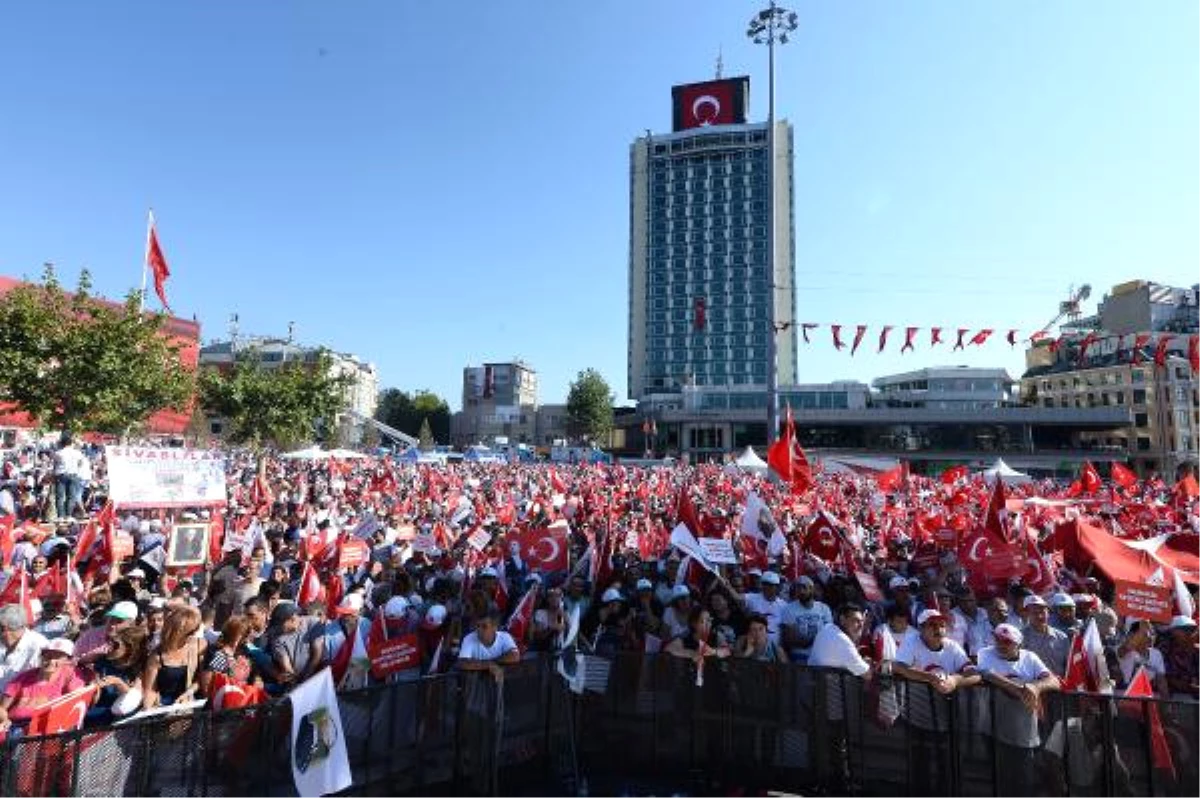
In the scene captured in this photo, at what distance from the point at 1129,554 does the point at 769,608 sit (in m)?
5.47

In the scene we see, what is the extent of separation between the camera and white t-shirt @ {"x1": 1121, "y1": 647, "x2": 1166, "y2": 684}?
22.0 feet

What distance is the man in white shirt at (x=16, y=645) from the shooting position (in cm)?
606

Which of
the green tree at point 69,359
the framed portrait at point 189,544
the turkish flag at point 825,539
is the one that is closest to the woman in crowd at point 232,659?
the framed portrait at point 189,544

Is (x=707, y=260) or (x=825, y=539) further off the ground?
(x=707, y=260)

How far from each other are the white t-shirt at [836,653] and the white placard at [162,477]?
31.5 ft

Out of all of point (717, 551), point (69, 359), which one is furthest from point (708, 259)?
point (717, 551)

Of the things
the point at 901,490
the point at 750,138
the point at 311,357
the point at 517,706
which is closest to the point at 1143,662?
the point at 517,706

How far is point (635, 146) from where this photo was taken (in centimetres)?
13062

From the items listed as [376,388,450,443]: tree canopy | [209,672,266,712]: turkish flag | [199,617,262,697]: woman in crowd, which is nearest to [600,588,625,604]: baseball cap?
[199,617,262,697]: woman in crowd

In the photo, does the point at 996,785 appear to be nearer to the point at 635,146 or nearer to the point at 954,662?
the point at 954,662

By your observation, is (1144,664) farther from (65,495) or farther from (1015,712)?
(65,495)

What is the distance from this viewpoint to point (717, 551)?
10.3 meters

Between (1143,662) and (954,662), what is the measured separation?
78.4 inches

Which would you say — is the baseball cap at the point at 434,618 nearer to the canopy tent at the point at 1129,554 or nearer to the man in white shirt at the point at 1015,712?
the man in white shirt at the point at 1015,712
